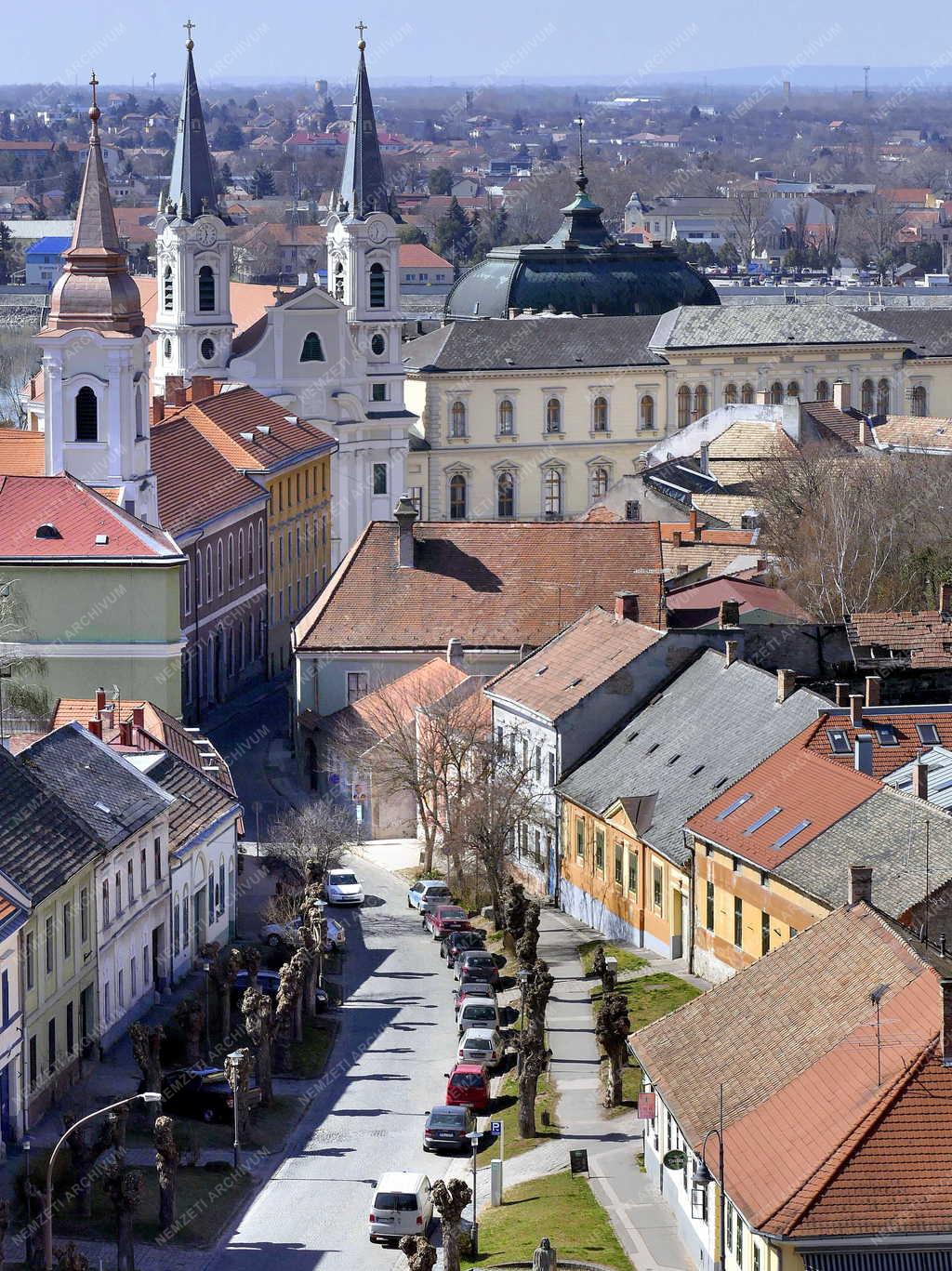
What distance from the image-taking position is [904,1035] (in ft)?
132

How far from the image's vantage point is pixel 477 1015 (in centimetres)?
5412

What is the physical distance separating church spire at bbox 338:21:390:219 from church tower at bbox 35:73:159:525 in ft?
126

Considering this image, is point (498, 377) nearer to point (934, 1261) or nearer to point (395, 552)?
point (395, 552)

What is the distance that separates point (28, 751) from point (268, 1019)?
641 cm

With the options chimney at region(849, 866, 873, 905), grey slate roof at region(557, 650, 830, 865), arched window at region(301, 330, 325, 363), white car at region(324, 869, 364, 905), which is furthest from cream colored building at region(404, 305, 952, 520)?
chimney at region(849, 866, 873, 905)

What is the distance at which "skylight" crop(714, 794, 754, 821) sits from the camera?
55.7m

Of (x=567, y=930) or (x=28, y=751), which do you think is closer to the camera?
(x=28, y=751)

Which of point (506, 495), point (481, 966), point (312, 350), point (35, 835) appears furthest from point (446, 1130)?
point (506, 495)

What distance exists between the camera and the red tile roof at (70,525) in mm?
75812

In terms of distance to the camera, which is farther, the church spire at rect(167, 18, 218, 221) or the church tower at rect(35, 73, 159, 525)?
the church spire at rect(167, 18, 218, 221)

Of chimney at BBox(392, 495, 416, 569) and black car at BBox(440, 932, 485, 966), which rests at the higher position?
chimney at BBox(392, 495, 416, 569)

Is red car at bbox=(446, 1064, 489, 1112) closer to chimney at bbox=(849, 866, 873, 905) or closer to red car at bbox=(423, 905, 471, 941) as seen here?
chimney at bbox=(849, 866, 873, 905)

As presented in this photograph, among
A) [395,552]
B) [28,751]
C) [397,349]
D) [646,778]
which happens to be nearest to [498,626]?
[395,552]

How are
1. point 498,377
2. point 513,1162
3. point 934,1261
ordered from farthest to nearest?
point 498,377, point 513,1162, point 934,1261
